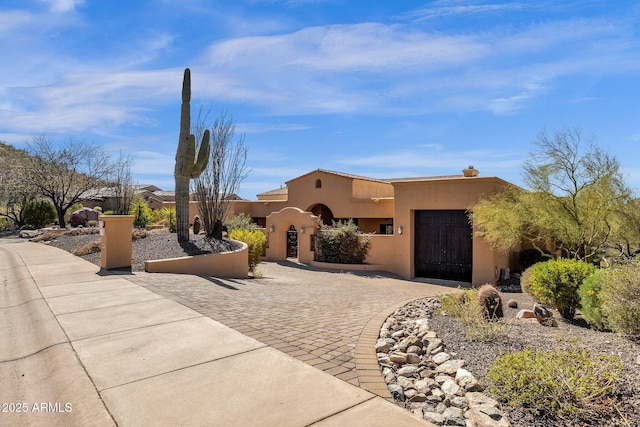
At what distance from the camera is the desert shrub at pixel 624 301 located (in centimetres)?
547

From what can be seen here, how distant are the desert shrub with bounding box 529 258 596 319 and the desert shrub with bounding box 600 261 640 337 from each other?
2.53 meters

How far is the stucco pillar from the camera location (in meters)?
11.2

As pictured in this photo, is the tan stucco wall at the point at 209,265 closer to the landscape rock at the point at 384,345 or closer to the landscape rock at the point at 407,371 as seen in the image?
the landscape rock at the point at 384,345

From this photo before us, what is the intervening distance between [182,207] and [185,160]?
6.14 feet

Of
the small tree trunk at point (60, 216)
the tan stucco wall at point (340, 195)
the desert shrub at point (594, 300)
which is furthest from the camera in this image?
the small tree trunk at point (60, 216)

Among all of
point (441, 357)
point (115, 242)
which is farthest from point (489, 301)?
point (115, 242)

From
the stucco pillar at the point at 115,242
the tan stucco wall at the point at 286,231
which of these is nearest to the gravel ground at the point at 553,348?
the stucco pillar at the point at 115,242

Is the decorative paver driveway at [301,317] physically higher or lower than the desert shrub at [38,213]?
lower

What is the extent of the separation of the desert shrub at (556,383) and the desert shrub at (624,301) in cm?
199

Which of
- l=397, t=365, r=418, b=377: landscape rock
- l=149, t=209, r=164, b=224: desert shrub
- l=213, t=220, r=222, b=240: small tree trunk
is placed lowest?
l=397, t=365, r=418, b=377: landscape rock

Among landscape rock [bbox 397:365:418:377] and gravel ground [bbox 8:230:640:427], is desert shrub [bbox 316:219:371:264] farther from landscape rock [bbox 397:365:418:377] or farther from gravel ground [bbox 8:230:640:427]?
landscape rock [bbox 397:365:418:377]

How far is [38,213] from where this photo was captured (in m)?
33.0

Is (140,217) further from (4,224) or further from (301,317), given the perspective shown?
(301,317)

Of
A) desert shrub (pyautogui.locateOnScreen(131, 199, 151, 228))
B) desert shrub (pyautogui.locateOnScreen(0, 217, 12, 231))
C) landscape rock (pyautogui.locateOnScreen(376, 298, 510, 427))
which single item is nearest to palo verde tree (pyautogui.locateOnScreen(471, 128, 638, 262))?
landscape rock (pyautogui.locateOnScreen(376, 298, 510, 427))
